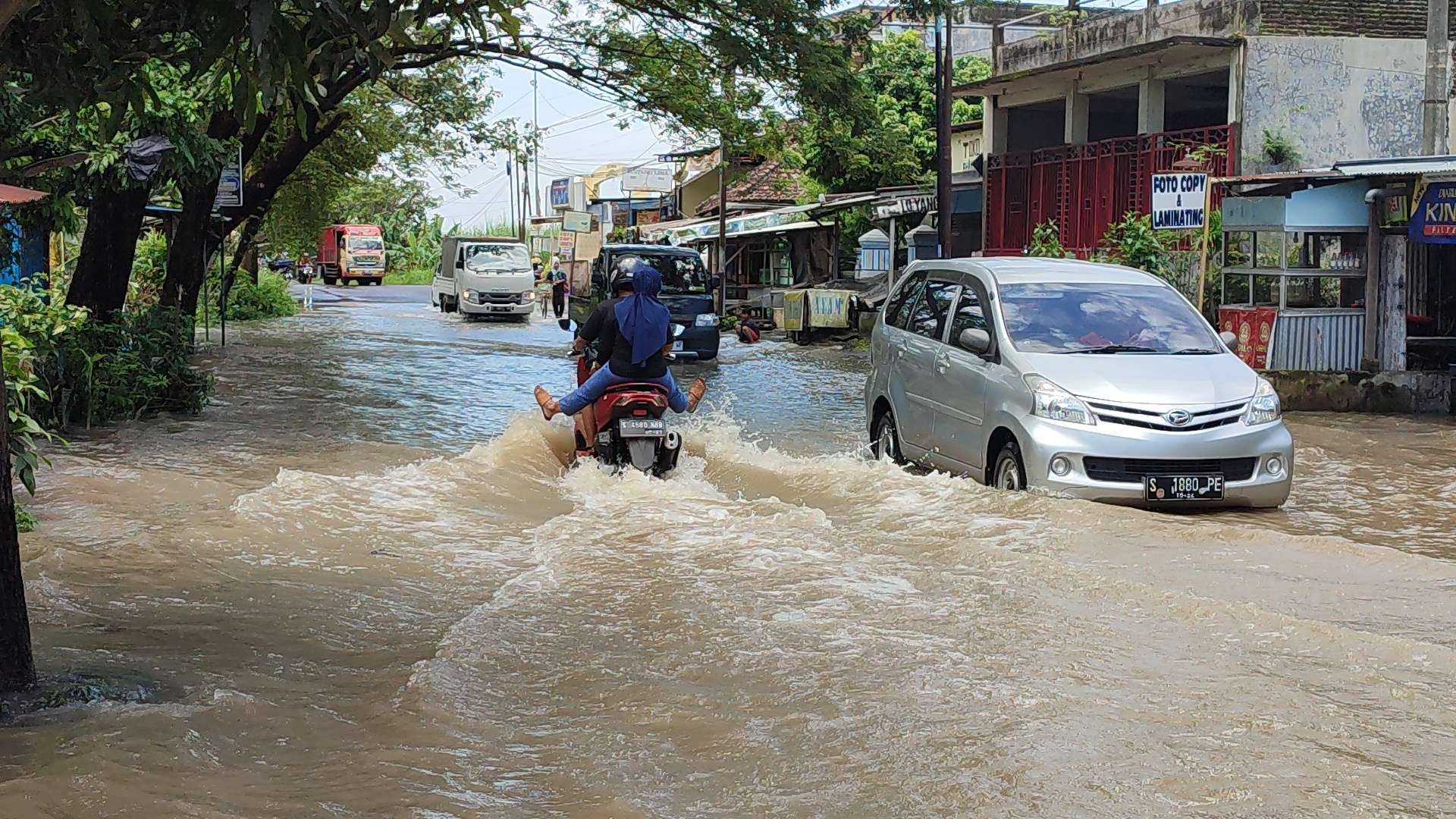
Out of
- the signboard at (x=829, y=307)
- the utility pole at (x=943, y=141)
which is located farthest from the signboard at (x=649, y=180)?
the utility pole at (x=943, y=141)

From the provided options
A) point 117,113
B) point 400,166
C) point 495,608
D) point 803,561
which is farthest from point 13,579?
point 400,166

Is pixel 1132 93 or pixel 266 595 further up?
pixel 1132 93

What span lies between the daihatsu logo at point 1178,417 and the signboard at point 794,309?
70.1 feet

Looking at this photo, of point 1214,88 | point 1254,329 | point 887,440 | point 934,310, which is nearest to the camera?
point 934,310

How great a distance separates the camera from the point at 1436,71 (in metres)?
19.8

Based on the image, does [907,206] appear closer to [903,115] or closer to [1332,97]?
[903,115]

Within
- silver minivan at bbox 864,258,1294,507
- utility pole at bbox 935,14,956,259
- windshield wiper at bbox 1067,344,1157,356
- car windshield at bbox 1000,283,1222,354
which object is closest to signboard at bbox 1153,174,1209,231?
silver minivan at bbox 864,258,1294,507

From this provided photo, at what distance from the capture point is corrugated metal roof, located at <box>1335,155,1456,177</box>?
1507cm

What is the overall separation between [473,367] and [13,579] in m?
18.2

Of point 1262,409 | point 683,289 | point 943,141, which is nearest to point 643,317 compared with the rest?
point 1262,409

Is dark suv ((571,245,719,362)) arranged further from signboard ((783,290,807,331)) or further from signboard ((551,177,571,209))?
signboard ((551,177,571,209))

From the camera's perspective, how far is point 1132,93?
85.6ft

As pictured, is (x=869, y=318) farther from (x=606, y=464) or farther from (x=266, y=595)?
(x=266, y=595)

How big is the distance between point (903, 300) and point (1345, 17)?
14.6 meters
